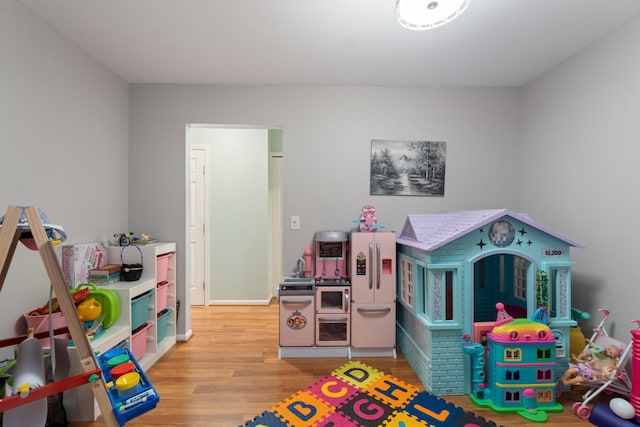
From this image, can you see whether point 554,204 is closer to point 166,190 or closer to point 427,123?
point 427,123

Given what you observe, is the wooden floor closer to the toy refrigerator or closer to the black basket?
the toy refrigerator

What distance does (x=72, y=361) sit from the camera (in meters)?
1.82

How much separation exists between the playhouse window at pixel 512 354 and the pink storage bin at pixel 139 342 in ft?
9.02

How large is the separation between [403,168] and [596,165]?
1517 mm

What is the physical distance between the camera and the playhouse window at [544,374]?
199 centimetres

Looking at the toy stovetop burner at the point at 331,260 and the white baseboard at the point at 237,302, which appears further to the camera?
the white baseboard at the point at 237,302

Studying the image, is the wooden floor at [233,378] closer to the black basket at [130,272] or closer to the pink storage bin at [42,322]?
the pink storage bin at [42,322]

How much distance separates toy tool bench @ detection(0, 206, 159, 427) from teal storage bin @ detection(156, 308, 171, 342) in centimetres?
159

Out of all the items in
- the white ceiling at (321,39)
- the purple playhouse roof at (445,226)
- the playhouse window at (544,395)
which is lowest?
the playhouse window at (544,395)

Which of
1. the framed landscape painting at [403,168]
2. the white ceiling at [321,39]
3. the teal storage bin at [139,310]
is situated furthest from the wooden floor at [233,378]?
the white ceiling at [321,39]

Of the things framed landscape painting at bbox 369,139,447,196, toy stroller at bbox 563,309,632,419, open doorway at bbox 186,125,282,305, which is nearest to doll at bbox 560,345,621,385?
toy stroller at bbox 563,309,632,419

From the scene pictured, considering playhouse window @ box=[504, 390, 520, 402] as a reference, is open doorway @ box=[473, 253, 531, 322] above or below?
above

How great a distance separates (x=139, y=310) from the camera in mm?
2410

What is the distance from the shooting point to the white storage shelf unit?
186 centimetres
